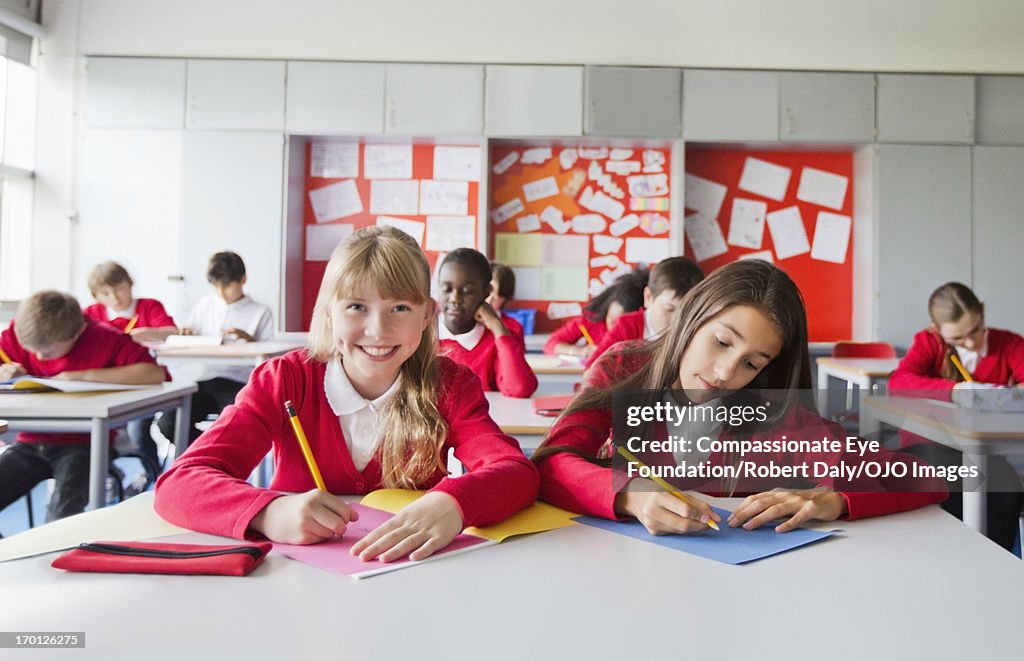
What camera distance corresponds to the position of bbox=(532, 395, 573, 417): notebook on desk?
2.06 m

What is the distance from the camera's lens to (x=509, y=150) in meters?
5.19

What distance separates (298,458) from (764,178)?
4.69 m

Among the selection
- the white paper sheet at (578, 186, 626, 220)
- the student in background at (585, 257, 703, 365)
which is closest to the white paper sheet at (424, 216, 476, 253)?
the white paper sheet at (578, 186, 626, 220)

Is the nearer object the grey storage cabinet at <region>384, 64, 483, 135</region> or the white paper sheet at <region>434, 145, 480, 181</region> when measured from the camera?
the grey storage cabinet at <region>384, 64, 483, 135</region>

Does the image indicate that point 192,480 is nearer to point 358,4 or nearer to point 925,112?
point 358,4

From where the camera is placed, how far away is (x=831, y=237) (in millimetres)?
5285

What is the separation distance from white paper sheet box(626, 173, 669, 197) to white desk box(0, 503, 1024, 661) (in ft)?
14.6

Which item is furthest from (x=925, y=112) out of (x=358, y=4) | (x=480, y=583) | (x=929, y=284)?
(x=480, y=583)

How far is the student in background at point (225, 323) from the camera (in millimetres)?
3725

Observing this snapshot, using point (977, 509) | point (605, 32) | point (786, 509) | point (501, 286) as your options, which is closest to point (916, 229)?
point (605, 32)

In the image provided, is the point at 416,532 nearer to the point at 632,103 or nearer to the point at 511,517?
the point at 511,517

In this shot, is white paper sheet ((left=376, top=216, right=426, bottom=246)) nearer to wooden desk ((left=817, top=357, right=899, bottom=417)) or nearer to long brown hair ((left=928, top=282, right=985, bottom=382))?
wooden desk ((left=817, top=357, right=899, bottom=417))

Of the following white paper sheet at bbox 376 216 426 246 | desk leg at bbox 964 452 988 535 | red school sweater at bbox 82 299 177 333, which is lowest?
desk leg at bbox 964 452 988 535

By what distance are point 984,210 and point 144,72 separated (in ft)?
17.8
